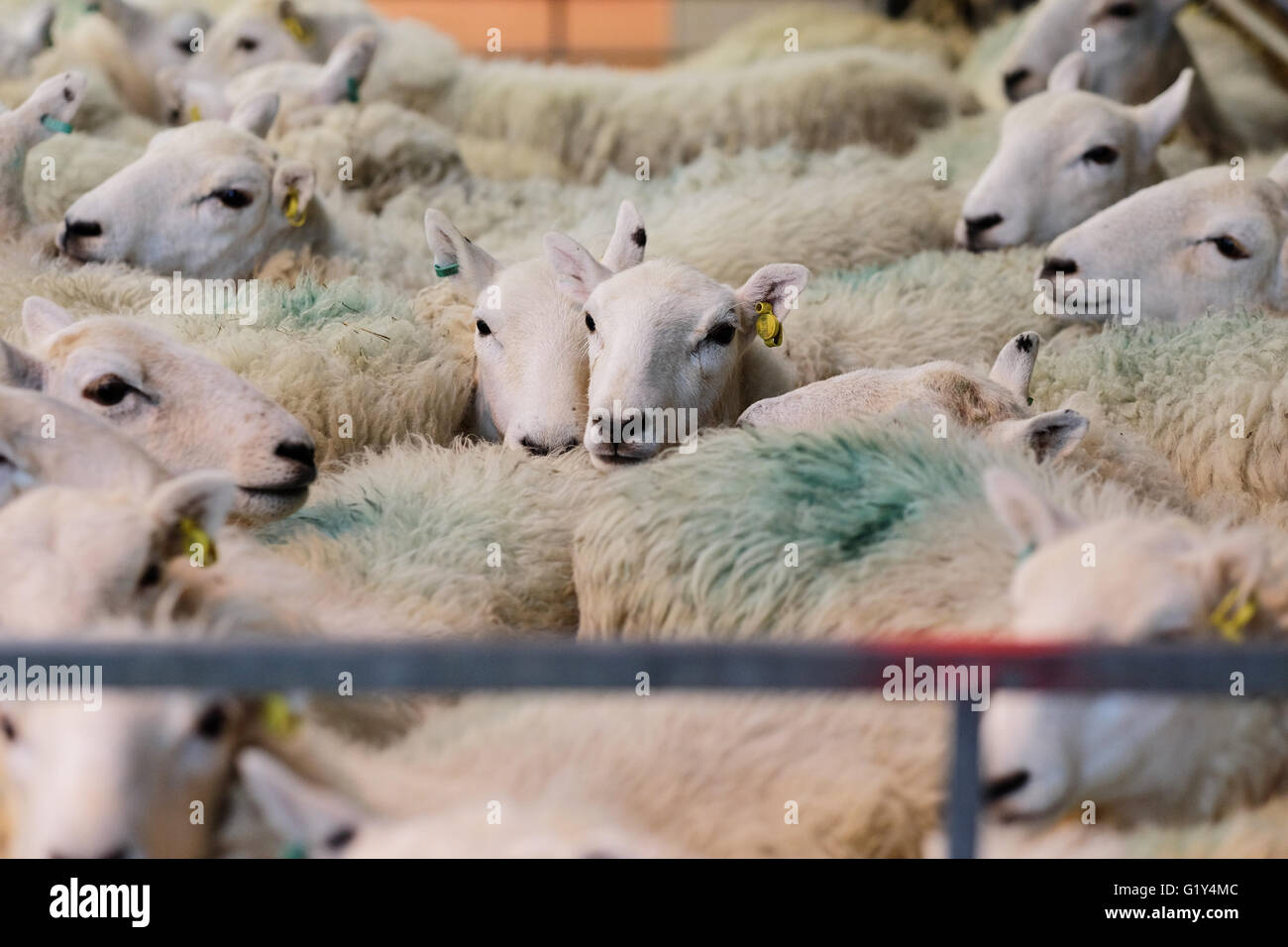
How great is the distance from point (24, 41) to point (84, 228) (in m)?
2.10

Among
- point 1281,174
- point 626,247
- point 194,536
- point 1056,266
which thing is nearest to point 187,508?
point 194,536

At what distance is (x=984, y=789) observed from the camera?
1.57 meters

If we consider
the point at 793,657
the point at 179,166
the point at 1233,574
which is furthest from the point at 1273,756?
the point at 179,166

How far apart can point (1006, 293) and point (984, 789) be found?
81.0 inches

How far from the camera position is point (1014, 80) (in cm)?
522

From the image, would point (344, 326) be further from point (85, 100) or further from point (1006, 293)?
point (85, 100)

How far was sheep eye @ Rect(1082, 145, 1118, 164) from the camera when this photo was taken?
378 cm

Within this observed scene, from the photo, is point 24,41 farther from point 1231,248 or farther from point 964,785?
point 964,785

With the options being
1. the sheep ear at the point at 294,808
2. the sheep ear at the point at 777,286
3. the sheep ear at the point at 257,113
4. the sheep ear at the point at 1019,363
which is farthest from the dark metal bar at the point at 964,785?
the sheep ear at the point at 257,113

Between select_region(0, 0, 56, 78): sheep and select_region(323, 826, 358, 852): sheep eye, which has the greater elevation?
select_region(0, 0, 56, 78): sheep

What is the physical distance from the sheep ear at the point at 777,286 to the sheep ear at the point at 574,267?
292 millimetres

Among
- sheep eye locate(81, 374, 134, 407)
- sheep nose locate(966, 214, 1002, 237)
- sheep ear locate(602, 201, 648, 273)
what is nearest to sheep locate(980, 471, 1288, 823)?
sheep eye locate(81, 374, 134, 407)

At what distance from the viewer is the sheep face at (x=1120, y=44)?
4848mm

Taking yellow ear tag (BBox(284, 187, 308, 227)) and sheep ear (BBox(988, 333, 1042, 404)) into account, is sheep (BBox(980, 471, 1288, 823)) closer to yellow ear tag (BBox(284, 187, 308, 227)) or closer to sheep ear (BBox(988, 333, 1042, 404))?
sheep ear (BBox(988, 333, 1042, 404))
